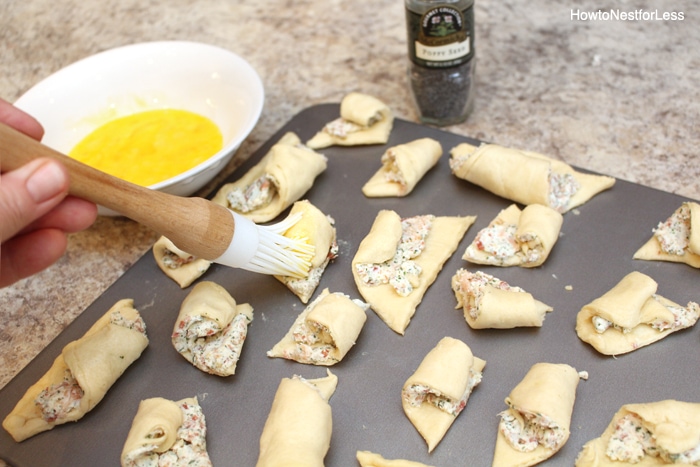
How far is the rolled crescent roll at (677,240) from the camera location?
181 cm

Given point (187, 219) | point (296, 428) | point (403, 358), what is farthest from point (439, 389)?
point (187, 219)

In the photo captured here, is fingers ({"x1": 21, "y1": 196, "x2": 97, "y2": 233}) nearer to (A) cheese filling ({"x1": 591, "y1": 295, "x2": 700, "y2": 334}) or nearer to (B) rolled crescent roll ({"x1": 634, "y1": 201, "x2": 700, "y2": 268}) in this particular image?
(A) cheese filling ({"x1": 591, "y1": 295, "x2": 700, "y2": 334})

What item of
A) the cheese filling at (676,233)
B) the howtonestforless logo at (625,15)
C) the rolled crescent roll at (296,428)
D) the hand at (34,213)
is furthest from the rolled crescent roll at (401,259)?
the howtonestforless logo at (625,15)

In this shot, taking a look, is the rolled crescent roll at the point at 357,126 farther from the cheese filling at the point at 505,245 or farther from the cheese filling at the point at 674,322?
the cheese filling at the point at 674,322

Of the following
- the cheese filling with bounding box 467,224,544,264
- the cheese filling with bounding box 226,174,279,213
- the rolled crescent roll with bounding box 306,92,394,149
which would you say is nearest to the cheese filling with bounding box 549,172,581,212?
the cheese filling with bounding box 467,224,544,264

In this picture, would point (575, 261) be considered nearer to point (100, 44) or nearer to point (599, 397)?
point (599, 397)

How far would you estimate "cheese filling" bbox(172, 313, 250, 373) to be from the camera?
5.75 feet

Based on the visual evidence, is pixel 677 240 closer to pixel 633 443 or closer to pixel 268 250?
pixel 633 443

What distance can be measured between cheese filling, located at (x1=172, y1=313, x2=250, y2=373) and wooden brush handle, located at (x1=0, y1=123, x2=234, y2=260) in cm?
23

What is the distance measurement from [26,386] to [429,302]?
3.81 feet

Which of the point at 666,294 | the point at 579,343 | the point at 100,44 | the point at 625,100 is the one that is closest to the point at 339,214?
the point at 579,343

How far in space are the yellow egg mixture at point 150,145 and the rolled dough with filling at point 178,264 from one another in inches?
10.9

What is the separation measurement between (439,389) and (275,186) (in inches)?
37.4

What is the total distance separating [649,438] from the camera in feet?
4.84
